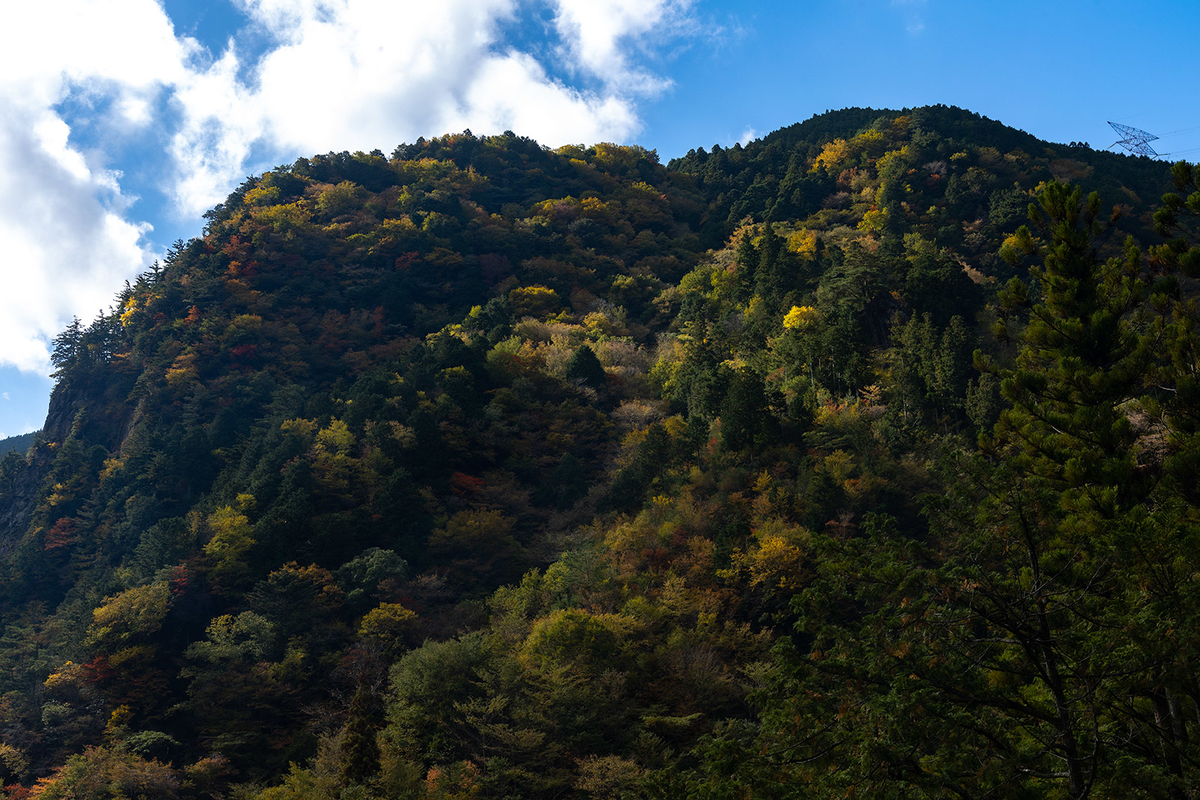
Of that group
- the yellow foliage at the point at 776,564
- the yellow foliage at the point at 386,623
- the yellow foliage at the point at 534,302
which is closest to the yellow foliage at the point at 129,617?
the yellow foliage at the point at 386,623

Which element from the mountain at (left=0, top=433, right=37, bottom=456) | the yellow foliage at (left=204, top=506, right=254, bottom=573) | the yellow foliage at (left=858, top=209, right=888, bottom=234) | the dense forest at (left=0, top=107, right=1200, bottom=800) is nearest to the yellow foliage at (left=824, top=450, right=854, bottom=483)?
the dense forest at (left=0, top=107, right=1200, bottom=800)

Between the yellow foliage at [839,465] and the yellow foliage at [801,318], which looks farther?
the yellow foliage at [801,318]

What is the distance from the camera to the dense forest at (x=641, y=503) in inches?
326

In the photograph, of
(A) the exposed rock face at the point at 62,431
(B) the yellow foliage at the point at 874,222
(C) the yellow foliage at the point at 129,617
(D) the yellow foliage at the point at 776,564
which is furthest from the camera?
(B) the yellow foliage at the point at 874,222

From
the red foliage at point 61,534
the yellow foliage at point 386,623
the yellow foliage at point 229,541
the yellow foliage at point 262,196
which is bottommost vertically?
the yellow foliage at point 386,623

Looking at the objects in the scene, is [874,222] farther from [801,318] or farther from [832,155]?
[801,318]

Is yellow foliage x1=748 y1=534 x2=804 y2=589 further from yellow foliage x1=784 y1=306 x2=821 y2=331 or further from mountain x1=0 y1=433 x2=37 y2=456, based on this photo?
mountain x1=0 y1=433 x2=37 y2=456

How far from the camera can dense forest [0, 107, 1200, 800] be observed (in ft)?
27.2

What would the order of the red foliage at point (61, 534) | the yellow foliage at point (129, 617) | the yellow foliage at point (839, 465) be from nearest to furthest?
the yellow foliage at point (129, 617) < the yellow foliage at point (839, 465) < the red foliage at point (61, 534)

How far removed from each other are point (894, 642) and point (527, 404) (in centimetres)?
3759

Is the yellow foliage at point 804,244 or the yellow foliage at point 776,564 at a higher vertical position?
the yellow foliage at point 804,244

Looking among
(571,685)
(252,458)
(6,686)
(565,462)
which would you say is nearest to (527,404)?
(565,462)

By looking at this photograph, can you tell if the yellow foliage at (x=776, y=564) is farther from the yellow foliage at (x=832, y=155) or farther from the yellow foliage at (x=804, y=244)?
the yellow foliage at (x=832, y=155)

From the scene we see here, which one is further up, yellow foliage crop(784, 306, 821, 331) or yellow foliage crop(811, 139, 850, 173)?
yellow foliage crop(811, 139, 850, 173)
